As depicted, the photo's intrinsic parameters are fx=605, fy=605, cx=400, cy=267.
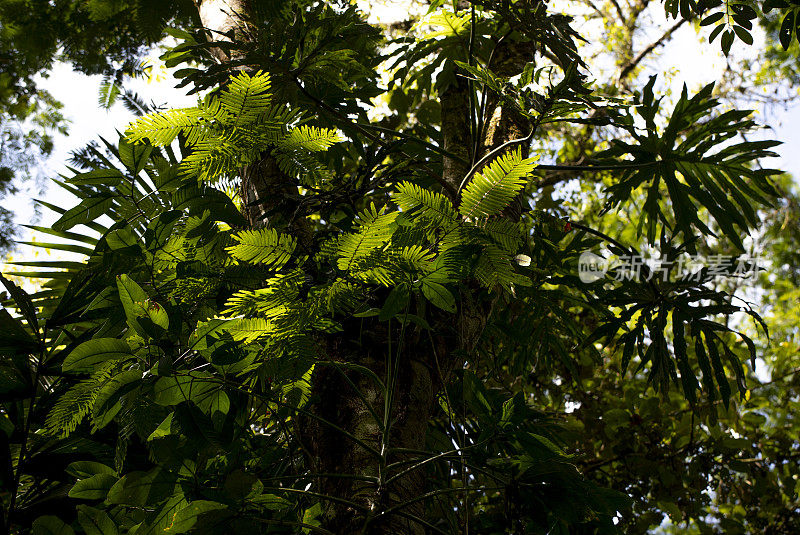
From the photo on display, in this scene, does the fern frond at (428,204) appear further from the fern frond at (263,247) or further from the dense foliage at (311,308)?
the fern frond at (263,247)

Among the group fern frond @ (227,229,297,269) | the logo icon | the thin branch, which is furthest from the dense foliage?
the thin branch

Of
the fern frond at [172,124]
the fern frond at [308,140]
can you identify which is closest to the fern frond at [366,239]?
the fern frond at [308,140]

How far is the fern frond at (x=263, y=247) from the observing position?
3.04 feet

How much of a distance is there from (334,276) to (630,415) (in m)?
2.17

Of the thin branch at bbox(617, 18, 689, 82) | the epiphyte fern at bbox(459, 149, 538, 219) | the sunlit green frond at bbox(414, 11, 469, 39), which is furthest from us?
the thin branch at bbox(617, 18, 689, 82)

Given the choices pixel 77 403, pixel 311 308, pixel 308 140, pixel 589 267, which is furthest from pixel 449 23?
pixel 77 403

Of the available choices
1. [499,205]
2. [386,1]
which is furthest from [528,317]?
[386,1]

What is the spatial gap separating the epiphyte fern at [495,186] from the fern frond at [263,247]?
0.93 ft

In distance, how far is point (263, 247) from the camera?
0.95 meters

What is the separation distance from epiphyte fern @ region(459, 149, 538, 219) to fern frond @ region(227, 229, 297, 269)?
0.93 ft

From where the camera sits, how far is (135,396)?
0.94 metres

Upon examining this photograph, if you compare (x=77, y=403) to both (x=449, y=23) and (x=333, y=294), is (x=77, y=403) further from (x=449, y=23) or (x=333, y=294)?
(x=449, y=23)

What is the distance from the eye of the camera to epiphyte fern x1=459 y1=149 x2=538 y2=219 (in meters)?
0.89

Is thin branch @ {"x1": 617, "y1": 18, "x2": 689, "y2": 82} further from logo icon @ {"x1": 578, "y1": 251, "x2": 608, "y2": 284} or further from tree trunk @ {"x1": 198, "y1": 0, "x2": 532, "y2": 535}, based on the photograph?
tree trunk @ {"x1": 198, "y1": 0, "x2": 532, "y2": 535}
